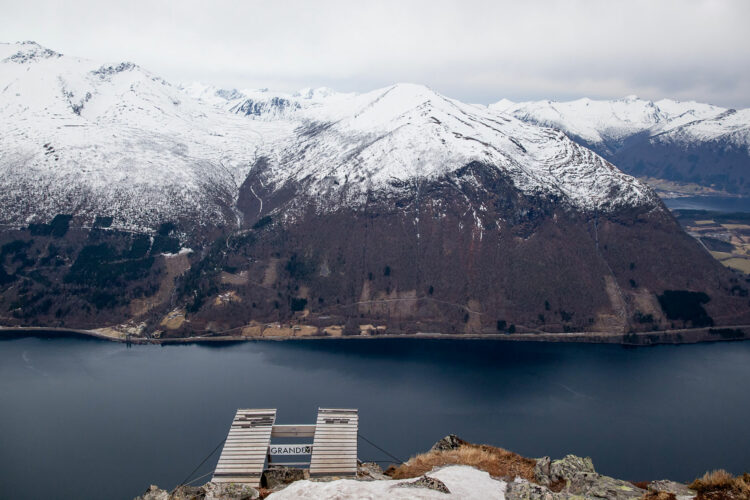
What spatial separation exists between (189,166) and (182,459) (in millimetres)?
144513

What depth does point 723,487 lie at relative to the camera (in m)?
21.3

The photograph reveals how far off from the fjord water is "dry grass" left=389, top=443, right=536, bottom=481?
34.3 meters

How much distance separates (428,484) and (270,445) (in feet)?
63.1

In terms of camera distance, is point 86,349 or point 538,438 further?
point 86,349

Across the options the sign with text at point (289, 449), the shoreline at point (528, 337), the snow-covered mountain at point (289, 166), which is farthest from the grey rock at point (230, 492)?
the snow-covered mountain at point (289, 166)

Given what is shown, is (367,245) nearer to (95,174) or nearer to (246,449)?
(95,174)

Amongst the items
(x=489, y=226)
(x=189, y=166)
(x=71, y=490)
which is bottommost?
(x=71, y=490)

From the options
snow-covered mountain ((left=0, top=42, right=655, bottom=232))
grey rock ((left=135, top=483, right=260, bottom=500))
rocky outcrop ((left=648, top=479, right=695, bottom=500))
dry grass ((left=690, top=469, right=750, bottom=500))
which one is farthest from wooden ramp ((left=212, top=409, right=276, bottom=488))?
snow-covered mountain ((left=0, top=42, right=655, bottom=232))

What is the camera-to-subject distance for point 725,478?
21812 mm

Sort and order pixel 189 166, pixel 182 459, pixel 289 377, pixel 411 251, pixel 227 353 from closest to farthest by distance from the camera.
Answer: pixel 182 459, pixel 289 377, pixel 227 353, pixel 411 251, pixel 189 166

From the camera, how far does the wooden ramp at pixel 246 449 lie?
1415 inches

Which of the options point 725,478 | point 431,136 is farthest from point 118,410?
point 431,136

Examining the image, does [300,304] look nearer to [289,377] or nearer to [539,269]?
[289,377]

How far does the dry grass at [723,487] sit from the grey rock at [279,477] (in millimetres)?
25483
